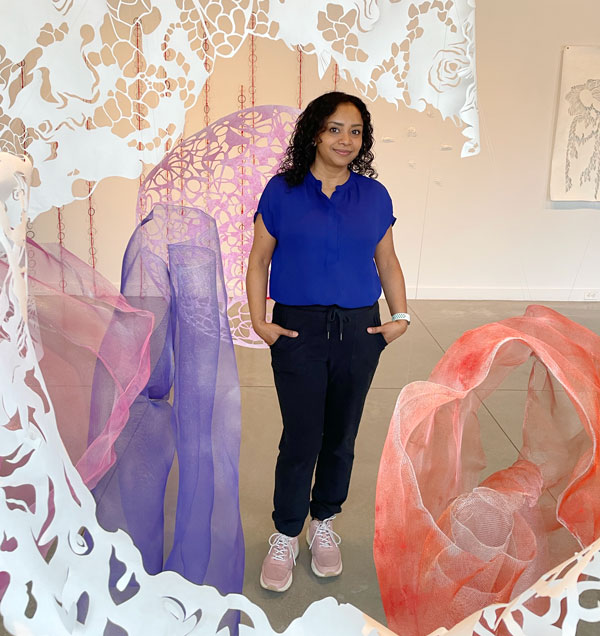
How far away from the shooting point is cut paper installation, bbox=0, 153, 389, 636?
1.04m

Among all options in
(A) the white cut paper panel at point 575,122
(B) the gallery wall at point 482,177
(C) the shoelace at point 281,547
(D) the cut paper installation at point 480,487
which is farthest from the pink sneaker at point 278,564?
(A) the white cut paper panel at point 575,122

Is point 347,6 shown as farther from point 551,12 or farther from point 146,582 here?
point 551,12

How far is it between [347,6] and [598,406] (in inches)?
41.3

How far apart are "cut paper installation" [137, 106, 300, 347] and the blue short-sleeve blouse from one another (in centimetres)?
91

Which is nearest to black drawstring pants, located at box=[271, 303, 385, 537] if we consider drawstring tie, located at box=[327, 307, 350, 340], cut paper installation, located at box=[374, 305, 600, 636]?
drawstring tie, located at box=[327, 307, 350, 340]

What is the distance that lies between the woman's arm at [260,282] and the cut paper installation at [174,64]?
1.09ft

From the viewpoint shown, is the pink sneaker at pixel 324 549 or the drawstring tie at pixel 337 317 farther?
the pink sneaker at pixel 324 549

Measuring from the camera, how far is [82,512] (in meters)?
1.15

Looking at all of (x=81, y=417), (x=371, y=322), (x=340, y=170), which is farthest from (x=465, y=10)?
(x=81, y=417)

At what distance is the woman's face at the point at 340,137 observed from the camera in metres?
1.81

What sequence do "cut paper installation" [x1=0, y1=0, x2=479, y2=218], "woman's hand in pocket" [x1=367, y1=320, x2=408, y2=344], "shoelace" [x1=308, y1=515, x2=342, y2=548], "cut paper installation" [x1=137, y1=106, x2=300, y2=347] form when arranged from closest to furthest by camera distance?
"cut paper installation" [x1=0, y1=0, x2=479, y2=218] < "woman's hand in pocket" [x1=367, y1=320, x2=408, y2=344] < "shoelace" [x1=308, y1=515, x2=342, y2=548] < "cut paper installation" [x1=137, y1=106, x2=300, y2=347]

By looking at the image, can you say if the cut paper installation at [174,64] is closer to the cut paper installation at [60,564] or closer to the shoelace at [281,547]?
the cut paper installation at [60,564]

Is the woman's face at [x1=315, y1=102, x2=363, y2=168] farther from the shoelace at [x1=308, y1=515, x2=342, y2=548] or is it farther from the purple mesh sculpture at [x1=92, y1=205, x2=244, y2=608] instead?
the shoelace at [x1=308, y1=515, x2=342, y2=548]

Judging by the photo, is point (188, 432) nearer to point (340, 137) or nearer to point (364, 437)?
point (340, 137)
